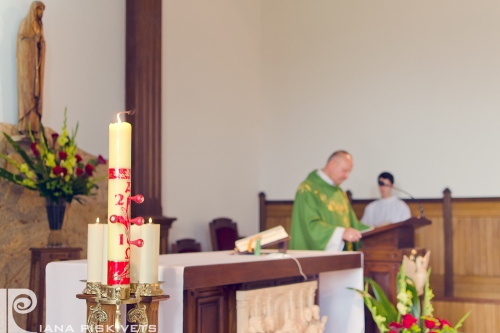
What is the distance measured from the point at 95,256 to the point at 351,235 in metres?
3.64

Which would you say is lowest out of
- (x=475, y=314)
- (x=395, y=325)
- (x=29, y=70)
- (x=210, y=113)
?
(x=475, y=314)

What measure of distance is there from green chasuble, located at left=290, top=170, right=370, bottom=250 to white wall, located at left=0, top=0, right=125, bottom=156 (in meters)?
2.17

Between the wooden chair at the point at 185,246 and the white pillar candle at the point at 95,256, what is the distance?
Result: 5.73 metres

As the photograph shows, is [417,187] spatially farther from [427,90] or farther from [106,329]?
[106,329]

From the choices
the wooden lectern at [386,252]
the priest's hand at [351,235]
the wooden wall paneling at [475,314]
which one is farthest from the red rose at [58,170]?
the wooden wall paneling at [475,314]

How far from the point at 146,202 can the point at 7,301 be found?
2441 millimetres

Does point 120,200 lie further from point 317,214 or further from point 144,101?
point 144,101

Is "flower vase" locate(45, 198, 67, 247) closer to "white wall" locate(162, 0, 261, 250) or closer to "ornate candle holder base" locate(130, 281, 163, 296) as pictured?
"white wall" locate(162, 0, 261, 250)

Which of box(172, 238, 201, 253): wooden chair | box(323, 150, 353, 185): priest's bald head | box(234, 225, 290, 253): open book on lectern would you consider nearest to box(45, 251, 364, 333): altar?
box(234, 225, 290, 253): open book on lectern

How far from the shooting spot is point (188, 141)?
8695 millimetres

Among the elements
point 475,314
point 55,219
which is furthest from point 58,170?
point 475,314

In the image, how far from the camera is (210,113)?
909cm

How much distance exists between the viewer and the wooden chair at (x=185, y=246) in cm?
803

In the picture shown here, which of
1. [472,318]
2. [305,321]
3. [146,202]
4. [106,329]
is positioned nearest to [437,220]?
[472,318]
